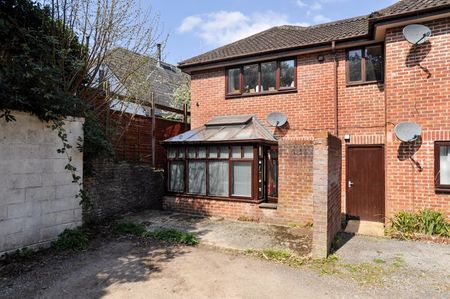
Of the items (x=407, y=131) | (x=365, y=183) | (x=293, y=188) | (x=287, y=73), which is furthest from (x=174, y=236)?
(x=287, y=73)

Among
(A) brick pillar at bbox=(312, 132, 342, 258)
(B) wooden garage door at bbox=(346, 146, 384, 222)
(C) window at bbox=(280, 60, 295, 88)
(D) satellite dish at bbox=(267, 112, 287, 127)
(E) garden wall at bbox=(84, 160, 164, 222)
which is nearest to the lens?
(A) brick pillar at bbox=(312, 132, 342, 258)

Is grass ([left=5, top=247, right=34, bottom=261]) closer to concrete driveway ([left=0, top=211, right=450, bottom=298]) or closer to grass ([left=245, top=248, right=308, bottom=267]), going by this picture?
concrete driveway ([left=0, top=211, right=450, bottom=298])

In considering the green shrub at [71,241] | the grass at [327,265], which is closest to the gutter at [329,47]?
the grass at [327,265]

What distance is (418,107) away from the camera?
7211 millimetres

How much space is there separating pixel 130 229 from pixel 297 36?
8.69 meters

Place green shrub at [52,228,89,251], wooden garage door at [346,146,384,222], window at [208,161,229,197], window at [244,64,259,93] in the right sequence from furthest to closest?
window at [244,64,259,93] < window at [208,161,229,197] < wooden garage door at [346,146,384,222] < green shrub at [52,228,89,251]

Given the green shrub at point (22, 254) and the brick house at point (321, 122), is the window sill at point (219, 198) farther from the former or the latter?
the green shrub at point (22, 254)

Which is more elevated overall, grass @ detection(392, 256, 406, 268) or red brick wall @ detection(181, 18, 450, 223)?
red brick wall @ detection(181, 18, 450, 223)

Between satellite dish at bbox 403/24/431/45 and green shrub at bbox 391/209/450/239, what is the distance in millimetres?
4025

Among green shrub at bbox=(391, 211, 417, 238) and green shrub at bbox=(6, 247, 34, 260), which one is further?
green shrub at bbox=(391, 211, 417, 238)

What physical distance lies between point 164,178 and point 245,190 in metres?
2.95

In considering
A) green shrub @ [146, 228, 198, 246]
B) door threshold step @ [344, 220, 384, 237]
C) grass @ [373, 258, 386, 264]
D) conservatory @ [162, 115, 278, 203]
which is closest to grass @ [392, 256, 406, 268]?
grass @ [373, 258, 386, 264]

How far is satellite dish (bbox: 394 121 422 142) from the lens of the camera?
6.99m

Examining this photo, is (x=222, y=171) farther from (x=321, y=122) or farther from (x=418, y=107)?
(x=418, y=107)
